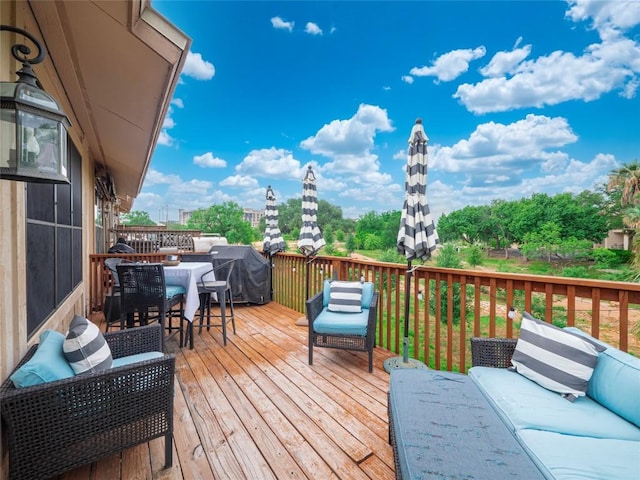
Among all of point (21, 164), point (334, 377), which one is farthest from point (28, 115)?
point (334, 377)

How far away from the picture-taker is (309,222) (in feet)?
15.2

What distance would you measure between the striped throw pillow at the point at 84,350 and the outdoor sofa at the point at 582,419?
87.6 inches

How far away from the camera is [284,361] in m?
3.27

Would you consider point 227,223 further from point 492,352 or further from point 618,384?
point 618,384

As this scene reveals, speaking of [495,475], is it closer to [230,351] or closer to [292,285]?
[230,351]

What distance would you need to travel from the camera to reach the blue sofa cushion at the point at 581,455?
3.85ft

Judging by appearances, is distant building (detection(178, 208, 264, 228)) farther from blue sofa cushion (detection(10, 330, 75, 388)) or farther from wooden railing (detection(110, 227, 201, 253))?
blue sofa cushion (detection(10, 330, 75, 388))

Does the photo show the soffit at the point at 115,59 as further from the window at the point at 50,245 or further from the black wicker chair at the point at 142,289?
the black wicker chair at the point at 142,289

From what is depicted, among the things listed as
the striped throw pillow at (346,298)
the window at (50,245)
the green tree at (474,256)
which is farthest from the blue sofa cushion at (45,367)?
the green tree at (474,256)

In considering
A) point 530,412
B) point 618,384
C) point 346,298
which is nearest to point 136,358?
point 346,298

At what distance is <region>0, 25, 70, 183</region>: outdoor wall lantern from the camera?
3.35 feet

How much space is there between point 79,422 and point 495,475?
190 cm

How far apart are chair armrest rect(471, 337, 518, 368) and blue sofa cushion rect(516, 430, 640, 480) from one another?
0.69 metres

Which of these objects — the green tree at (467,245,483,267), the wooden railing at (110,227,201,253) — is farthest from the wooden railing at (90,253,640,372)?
the green tree at (467,245,483,267)
